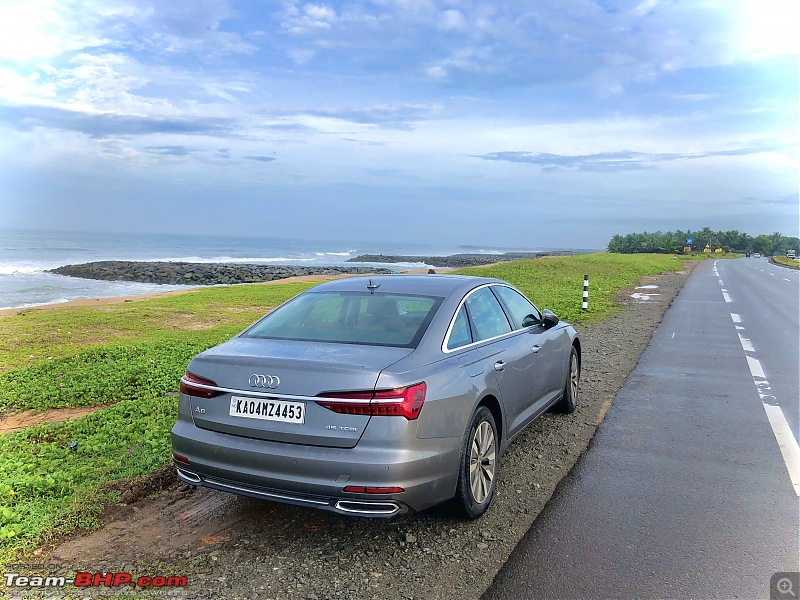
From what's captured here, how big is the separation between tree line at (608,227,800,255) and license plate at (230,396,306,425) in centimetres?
12624

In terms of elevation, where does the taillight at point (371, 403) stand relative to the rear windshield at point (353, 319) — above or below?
below

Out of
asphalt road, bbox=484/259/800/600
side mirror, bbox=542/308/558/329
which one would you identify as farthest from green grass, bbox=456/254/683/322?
side mirror, bbox=542/308/558/329

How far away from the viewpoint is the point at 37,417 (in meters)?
6.95

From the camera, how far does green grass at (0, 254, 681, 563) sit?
14.1 ft

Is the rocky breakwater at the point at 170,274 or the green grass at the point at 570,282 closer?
the green grass at the point at 570,282

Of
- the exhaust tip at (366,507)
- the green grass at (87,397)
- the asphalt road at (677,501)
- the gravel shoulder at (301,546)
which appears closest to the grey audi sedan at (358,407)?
the exhaust tip at (366,507)

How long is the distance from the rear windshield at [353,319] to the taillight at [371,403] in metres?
0.57

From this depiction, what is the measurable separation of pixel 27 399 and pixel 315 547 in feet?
17.7

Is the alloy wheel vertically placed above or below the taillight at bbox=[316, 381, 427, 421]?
below

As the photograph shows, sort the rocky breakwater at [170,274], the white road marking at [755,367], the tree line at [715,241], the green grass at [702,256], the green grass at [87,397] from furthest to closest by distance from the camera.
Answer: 1. the tree line at [715,241]
2. the green grass at [702,256]
3. the rocky breakwater at [170,274]
4. the white road marking at [755,367]
5. the green grass at [87,397]

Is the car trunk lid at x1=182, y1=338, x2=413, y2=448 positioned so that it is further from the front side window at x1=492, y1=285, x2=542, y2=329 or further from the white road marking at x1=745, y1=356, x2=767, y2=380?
the white road marking at x1=745, y1=356, x2=767, y2=380

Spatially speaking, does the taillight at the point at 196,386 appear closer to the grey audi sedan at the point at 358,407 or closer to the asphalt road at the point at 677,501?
the grey audi sedan at the point at 358,407

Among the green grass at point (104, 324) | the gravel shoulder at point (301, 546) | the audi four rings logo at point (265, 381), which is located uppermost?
the audi four rings logo at point (265, 381)

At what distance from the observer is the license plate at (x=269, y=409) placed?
3543mm
